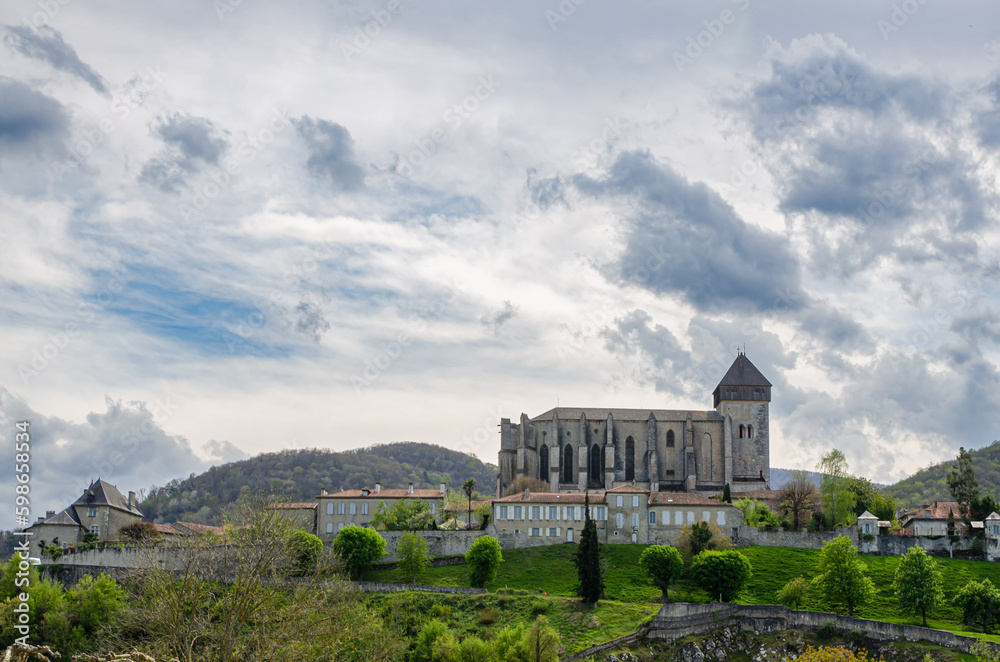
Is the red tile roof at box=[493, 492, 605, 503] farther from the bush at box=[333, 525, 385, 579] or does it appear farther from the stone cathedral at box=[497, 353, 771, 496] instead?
the stone cathedral at box=[497, 353, 771, 496]

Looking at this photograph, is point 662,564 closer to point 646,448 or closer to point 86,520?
point 646,448

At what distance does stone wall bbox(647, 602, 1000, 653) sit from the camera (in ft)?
188

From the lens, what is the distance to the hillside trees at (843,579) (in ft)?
200

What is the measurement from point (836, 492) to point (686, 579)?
2271cm

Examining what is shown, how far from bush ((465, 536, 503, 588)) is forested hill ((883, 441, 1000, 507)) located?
9540 centimetres

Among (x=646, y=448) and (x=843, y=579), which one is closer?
(x=843, y=579)

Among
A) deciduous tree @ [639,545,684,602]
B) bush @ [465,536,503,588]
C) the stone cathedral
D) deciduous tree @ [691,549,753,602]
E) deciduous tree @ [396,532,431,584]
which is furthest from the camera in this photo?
the stone cathedral

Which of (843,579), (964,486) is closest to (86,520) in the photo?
(843,579)

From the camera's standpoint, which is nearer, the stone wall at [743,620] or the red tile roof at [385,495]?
the stone wall at [743,620]

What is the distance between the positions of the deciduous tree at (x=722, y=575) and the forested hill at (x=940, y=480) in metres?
90.1

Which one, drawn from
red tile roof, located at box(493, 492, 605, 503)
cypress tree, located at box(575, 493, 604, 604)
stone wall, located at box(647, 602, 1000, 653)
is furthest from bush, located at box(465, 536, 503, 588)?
stone wall, located at box(647, 602, 1000, 653)

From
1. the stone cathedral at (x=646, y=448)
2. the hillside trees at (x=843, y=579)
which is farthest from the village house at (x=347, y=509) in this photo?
the hillside trees at (x=843, y=579)

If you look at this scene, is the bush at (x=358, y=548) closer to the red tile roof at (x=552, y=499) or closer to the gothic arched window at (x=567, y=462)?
the red tile roof at (x=552, y=499)

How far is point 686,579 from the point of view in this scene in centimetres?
6862
